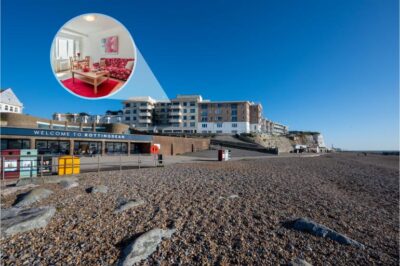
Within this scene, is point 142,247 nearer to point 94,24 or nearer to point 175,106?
point 94,24

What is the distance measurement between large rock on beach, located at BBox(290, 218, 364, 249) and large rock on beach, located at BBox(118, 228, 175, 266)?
2920 mm

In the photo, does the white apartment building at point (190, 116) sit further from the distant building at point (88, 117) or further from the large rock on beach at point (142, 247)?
the large rock on beach at point (142, 247)

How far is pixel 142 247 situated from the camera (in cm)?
332

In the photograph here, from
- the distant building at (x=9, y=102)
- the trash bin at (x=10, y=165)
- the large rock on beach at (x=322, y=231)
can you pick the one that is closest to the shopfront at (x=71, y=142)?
the trash bin at (x=10, y=165)

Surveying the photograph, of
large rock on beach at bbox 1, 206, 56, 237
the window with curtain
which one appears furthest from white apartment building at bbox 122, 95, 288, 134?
the window with curtain

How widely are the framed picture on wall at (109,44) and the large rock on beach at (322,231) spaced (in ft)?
17.7

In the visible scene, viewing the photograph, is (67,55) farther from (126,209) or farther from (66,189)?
(66,189)

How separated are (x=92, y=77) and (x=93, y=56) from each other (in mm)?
404

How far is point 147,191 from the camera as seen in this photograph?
7.37 metres

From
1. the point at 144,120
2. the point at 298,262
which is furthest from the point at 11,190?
the point at 144,120

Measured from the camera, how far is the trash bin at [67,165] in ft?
35.9

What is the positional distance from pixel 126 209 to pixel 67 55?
152 inches

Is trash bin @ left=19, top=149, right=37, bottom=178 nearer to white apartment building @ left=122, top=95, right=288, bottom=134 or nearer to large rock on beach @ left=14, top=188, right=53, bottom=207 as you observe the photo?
large rock on beach @ left=14, top=188, right=53, bottom=207

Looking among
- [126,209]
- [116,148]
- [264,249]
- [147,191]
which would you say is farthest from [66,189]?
[116,148]
